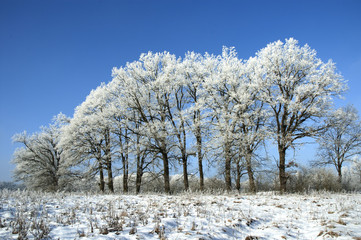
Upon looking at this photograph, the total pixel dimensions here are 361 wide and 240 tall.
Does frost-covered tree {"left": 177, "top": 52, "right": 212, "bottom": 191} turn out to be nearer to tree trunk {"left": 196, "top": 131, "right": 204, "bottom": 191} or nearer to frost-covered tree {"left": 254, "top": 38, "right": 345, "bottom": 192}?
tree trunk {"left": 196, "top": 131, "right": 204, "bottom": 191}

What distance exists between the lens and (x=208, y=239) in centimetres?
481

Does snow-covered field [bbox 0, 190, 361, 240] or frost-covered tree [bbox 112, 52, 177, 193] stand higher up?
frost-covered tree [bbox 112, 52, 177, 193]

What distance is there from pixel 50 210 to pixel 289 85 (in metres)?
16.4

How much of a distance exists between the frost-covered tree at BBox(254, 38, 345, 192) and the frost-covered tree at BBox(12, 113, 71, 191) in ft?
85.4

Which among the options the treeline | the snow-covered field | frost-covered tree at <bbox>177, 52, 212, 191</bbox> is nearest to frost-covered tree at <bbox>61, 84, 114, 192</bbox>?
the treeline

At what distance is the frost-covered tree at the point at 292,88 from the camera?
15.1 m

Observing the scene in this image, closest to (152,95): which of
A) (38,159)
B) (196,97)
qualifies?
(196,97)

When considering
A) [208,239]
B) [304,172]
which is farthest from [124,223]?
[304,172]

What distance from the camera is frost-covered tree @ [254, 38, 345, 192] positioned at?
593 inches

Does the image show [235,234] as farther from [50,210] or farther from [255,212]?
[50,210]

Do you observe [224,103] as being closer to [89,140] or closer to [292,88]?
[292,88]

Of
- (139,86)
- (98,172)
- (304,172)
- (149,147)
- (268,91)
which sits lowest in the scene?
(304,172)

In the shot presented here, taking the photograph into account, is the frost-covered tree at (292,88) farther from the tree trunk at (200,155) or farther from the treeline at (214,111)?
the tree trunk at (200,155)

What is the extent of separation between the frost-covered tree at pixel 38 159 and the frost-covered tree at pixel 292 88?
1024 inches
